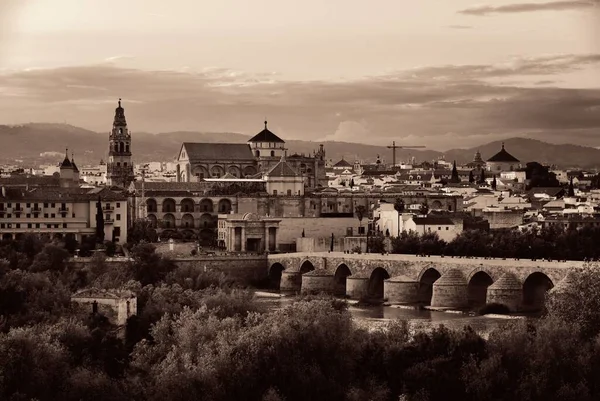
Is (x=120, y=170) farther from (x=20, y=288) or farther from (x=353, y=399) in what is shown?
(x=353, y=399)

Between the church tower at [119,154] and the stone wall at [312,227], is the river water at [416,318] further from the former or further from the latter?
the church tower at [119,154]

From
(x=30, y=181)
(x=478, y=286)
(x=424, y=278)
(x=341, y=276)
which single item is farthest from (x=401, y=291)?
(x=30, y=181)

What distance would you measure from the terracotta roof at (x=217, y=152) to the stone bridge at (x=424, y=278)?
25.0 meters

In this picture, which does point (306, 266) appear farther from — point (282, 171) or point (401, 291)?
point (282, 171)

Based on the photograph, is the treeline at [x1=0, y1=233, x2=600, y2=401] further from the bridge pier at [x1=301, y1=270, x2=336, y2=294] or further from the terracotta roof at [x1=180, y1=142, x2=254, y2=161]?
the terracotta roof at [x1=180, y1=142, x2=254, y2=161]

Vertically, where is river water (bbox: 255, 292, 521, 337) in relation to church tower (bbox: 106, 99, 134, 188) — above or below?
below

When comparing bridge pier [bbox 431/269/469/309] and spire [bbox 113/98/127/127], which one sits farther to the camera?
spire [bbox 113/98/127/127]

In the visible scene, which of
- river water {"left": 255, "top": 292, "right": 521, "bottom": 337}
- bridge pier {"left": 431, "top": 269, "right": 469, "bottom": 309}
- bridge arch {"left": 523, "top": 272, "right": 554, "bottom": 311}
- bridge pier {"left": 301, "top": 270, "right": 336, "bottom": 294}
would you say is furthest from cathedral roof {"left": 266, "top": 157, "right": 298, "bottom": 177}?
bridge arch {"left": 523, "top": 272, "right": 554, "bottom": 311}

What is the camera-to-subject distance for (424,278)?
62688mm

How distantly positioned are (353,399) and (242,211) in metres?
48.5

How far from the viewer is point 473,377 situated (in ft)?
124

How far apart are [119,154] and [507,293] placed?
4322 centimetres

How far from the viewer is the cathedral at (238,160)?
94938mm

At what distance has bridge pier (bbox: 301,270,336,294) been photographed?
213 feet
